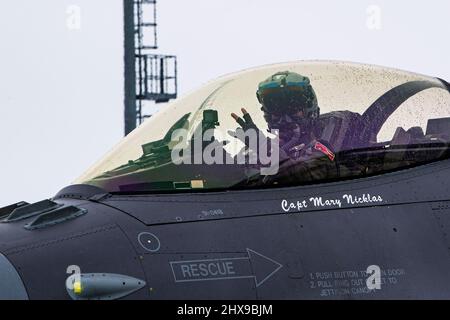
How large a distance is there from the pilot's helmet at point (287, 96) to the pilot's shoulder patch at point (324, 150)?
10.8 inches

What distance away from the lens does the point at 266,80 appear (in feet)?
48.1

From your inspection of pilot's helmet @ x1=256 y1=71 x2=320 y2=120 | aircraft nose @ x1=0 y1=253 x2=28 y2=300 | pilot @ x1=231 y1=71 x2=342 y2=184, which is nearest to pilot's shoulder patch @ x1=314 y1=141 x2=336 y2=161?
pilot @ x1=231 y1=71 x2=342 y2=184

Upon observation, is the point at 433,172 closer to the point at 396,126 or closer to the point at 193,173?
the point at 396,126

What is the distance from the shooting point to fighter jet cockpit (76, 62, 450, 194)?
13.9 meters

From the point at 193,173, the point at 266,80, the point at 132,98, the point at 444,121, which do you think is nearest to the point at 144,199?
the point at 193,173

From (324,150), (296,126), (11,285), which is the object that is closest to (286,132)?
(296,126)

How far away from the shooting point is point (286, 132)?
14195 millimetres

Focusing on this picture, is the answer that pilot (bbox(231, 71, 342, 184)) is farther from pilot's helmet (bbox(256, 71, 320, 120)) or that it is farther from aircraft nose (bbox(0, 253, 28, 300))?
aircraft nose (bbox(0, 253, 28, 300))

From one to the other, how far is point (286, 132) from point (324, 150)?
0.34m

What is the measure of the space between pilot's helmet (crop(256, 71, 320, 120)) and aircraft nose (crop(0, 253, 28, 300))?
291 centimetres

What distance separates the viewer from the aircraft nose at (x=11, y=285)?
12.4 meters

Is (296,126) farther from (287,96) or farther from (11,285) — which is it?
(11,285)
